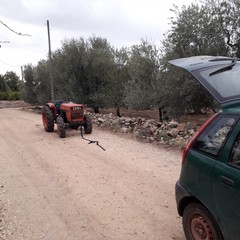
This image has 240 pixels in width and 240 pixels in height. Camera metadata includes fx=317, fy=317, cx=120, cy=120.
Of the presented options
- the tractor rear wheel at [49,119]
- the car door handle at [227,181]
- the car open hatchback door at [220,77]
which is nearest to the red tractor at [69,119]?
the tractor rear wheel at [49,119]

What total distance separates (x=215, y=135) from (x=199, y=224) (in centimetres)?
95

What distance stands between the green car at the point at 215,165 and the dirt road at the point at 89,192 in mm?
835

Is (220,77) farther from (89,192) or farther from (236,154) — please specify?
(89,192)

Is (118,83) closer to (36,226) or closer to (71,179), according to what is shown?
(71,179)

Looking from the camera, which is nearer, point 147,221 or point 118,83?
point 147,221

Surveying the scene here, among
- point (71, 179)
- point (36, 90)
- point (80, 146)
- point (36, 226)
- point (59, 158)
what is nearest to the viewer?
point (36, 226)

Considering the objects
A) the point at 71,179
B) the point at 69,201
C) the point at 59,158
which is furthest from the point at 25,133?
the point at 69,201

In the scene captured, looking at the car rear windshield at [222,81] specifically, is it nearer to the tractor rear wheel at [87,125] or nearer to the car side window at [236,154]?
the car side window at [236,154]

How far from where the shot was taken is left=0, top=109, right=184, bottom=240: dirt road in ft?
14.0

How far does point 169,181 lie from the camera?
605 cm

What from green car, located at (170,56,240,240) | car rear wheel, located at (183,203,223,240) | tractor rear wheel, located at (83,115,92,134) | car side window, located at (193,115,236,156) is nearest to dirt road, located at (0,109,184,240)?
car rear wheel, located at (183,203,223,240)

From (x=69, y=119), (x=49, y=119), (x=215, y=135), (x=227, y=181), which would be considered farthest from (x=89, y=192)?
(x=49, y=119)

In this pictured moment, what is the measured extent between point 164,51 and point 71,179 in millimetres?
11409

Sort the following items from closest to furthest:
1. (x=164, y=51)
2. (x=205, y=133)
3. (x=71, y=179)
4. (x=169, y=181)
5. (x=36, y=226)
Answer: (x=205, y=133) < (x=36, y=226) < (x=169, y=181) < (x=71, y=179) < (x=164, y=51)
